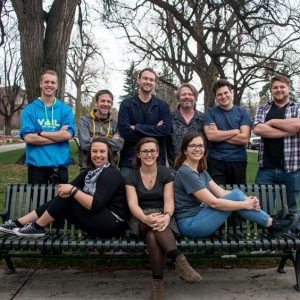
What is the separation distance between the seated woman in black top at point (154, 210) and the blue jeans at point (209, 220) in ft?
0.46

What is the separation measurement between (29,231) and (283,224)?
101 inches

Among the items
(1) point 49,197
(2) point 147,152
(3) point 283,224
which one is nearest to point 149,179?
(2) point 147,152

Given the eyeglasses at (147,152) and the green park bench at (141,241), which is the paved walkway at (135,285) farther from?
the eyeglasses at (147,152)

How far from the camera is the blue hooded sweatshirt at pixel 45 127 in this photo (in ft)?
16.3

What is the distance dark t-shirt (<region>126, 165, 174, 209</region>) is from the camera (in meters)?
4.26

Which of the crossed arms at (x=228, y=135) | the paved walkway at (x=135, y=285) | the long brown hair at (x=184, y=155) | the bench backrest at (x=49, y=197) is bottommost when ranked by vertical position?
the paved walkway at (x=135, y=285)

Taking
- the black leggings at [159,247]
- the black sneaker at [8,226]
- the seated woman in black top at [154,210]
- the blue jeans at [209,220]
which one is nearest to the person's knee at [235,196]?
the blue jeans at [209,220]

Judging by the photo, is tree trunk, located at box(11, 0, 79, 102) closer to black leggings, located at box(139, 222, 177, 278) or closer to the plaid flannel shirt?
the plaid flannel shirt

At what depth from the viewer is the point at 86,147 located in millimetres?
4988

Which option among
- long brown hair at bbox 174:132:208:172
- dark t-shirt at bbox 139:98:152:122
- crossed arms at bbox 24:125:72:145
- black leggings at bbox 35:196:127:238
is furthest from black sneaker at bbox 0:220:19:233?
dark t-shirt at bbox 139:98:152:122

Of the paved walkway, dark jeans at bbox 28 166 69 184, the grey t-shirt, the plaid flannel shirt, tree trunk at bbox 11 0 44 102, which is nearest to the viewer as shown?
the paved walkway

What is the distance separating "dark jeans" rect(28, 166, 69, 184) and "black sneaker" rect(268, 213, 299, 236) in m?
2.56

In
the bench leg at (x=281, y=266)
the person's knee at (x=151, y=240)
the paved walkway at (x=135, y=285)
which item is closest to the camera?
the person's knee at (x=151, y=240)

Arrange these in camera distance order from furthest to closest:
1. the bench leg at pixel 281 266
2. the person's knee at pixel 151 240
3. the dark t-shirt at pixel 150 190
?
the bench leg at pixel 281 266, the dark t-shirt at pixel 150 190, the person's knee at pixel 151 240
